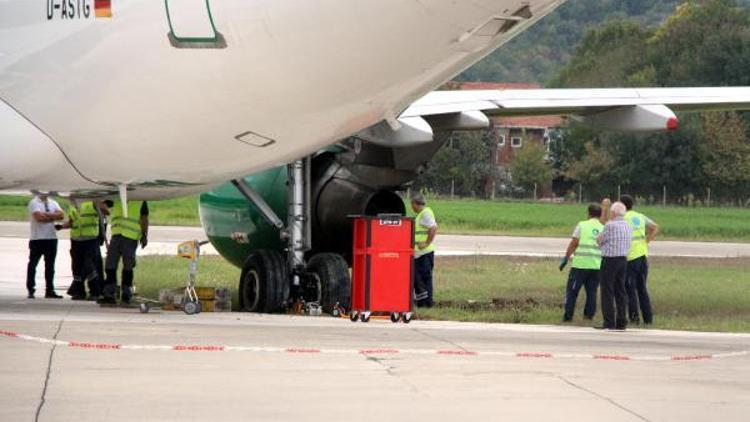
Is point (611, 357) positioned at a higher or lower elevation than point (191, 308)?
lower

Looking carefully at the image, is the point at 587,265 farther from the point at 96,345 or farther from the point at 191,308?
the point at 96,345

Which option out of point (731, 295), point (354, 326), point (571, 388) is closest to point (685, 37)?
→ point (731, 295)

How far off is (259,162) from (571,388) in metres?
5.65

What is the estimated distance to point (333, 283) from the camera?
1989cm

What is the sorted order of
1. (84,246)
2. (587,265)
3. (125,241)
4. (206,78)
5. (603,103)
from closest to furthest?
(206,78) < (125,241) < (587,265) < (603,103) < (84,246)

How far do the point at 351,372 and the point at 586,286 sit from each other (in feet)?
28.3

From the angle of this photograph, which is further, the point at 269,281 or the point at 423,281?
the point at 423,281

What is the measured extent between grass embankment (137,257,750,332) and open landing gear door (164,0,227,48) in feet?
21.5

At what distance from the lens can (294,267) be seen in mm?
20125

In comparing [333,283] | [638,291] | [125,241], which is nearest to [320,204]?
[333,283]

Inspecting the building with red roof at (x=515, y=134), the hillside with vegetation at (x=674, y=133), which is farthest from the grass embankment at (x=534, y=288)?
the building with red roof at (x=515, y=134)

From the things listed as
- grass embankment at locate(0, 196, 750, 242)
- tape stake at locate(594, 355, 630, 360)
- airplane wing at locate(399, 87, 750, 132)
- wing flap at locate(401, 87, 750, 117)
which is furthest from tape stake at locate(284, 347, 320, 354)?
grass embankment at locate(0, 196, 750, 242)

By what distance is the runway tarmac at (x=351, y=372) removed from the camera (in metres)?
11.0

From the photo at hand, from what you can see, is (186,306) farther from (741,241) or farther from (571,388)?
(741,241)
